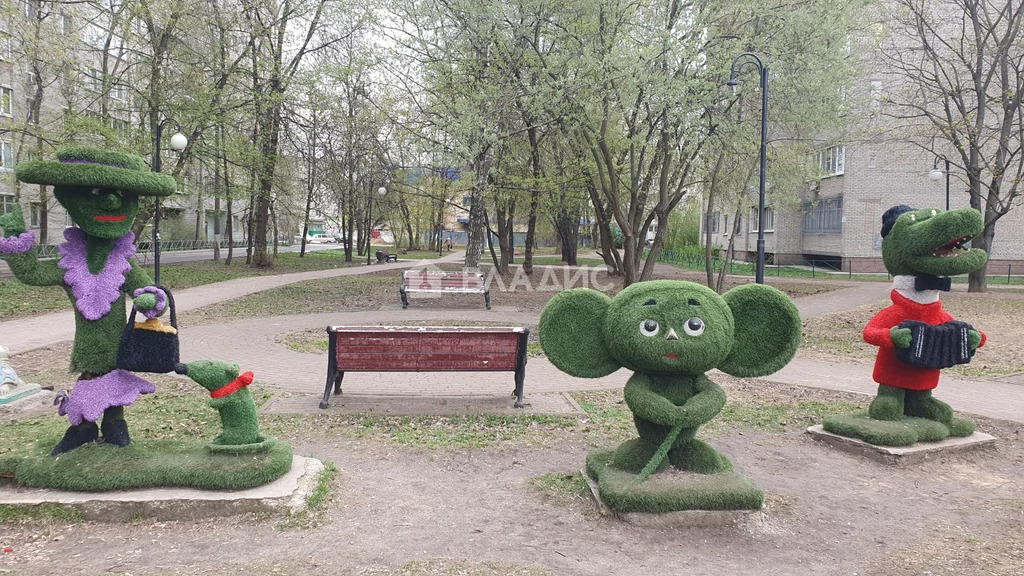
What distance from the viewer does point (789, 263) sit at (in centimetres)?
3600

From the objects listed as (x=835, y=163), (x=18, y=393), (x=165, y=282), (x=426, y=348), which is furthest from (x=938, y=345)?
(x=835, y=163)

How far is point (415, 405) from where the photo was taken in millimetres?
7055

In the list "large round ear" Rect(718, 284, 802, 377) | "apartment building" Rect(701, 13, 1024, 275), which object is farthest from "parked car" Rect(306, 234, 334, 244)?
"large round ear" Rect(718, 284, 802, 377)

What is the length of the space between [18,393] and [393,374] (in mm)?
4010

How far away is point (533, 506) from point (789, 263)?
35175 millimetres

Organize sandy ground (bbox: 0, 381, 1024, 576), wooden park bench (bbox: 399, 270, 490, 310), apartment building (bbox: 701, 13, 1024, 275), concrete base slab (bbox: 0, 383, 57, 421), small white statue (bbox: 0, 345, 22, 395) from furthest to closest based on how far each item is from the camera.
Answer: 1. apartment building (bbox: 701, 13, 1024, 275)
2. wooden park bench (bbox: 399, 270, 490, 310)
3. small white statue (bbox: 0, 345, 22, 395)
4. concrete base slab (bbox: 0, 383, 57, 421)
5. sandy ground (bbox: 0, 381, 1024, 576)

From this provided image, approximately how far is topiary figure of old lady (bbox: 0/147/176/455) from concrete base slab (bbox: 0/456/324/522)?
46cm

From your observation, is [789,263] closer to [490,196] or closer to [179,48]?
[490,196]

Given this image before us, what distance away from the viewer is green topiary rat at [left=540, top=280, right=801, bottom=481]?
14.4 feet

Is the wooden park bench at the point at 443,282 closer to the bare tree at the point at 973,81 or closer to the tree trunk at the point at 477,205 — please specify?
the tree trunk at the point at 477,205

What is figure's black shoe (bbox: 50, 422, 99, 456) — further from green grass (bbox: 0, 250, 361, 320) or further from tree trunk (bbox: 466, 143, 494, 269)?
tree trunk (bbox: 466, 143, 494, 269)

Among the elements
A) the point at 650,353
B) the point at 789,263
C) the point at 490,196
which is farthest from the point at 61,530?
the point at 789,263

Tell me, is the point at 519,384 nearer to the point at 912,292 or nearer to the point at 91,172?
the point at 912,292

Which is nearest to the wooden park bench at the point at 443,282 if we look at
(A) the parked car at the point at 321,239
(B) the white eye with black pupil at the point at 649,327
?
(B) the white eye with black pupil at the point at 649,327
